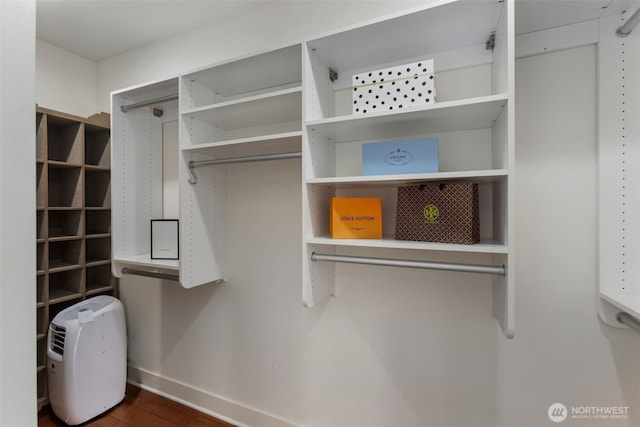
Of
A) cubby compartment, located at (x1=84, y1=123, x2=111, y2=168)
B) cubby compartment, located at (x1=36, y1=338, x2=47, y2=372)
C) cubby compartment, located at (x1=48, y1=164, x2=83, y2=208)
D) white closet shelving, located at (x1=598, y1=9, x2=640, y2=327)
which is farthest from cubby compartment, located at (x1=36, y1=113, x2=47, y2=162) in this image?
white closet shelving, located at (x1=598, y1=9, x2=640, y2=327)

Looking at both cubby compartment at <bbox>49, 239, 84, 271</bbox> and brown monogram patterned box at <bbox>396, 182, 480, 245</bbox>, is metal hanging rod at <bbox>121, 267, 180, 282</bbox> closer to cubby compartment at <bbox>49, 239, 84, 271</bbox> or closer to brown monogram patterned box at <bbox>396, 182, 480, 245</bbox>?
cubby compartment at <bbox>49, 239, 84, 271</bbox>

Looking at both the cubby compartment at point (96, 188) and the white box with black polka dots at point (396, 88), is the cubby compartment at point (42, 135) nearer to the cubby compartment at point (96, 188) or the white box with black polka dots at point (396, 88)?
the cubby compartment at point (96, 188)

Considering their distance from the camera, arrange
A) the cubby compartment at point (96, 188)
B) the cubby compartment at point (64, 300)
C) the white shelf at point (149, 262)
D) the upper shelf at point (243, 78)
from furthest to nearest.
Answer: the cubby compartment at point (96, 188) → the cubby compartment at point (64, 300) → the white shelf at point (149, 262) → the upper shelf at point (243, 78)

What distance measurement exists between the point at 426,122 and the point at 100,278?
2.72m

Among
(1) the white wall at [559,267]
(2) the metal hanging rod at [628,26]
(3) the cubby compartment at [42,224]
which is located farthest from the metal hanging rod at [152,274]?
(2) the metal hanging rod at [628,26]

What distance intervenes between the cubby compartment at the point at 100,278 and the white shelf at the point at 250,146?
1459mm

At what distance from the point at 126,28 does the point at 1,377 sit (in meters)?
2.38

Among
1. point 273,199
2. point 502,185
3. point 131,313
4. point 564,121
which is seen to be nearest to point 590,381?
point 502,185

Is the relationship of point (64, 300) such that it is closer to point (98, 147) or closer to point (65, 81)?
point (98, 147)

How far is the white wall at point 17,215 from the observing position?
49cm

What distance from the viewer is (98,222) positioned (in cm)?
238

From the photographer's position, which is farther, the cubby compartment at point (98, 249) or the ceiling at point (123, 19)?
the cubby compartment at point (98, 249)

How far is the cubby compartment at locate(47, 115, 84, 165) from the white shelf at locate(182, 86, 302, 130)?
1113 mm

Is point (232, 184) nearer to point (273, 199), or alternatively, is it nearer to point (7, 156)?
point (273, 199)
